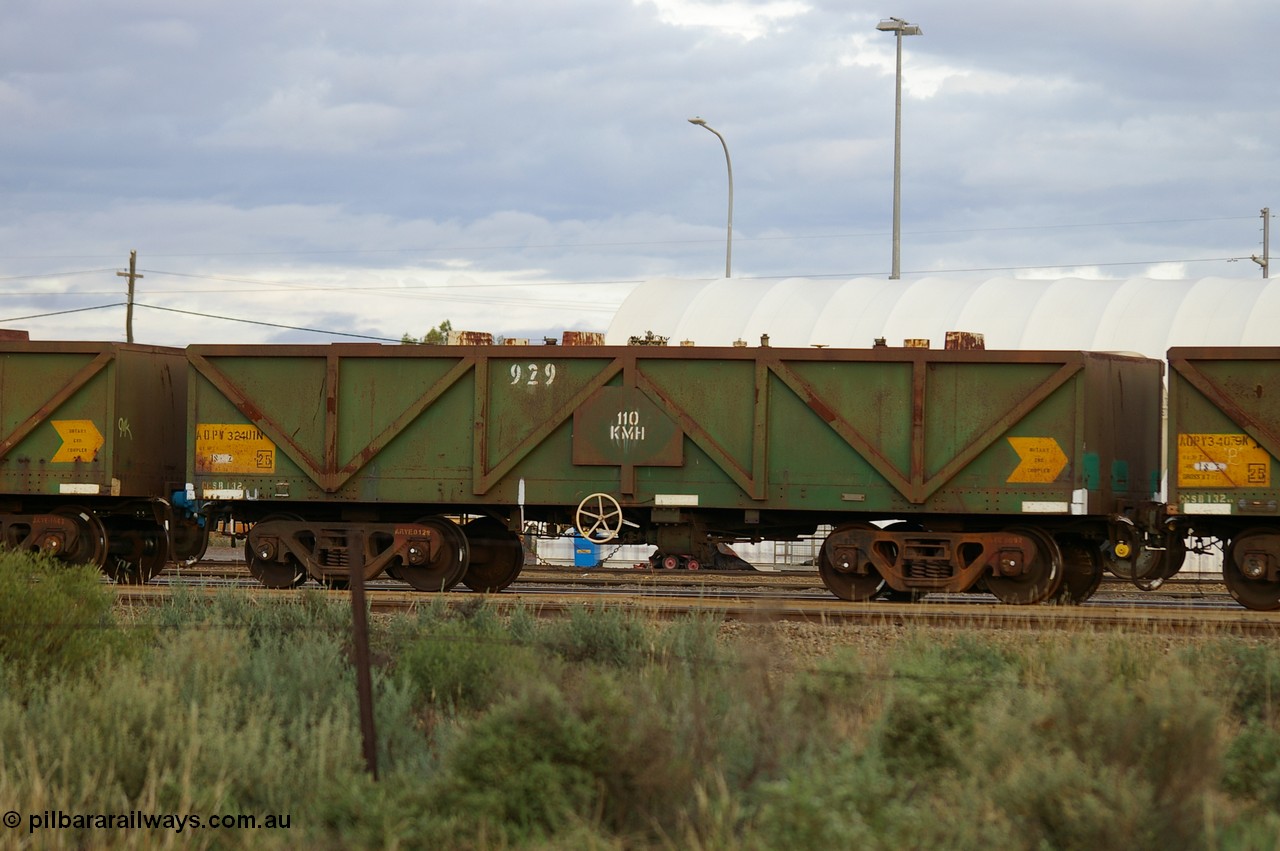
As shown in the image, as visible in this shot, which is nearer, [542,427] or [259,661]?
[259,661]

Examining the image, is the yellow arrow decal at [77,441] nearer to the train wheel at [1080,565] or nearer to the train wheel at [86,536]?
the train wheel at [86,536]

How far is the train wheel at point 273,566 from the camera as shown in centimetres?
1558

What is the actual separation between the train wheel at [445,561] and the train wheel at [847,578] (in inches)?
166

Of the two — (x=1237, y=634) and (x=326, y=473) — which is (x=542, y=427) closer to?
(x=326, y=473)

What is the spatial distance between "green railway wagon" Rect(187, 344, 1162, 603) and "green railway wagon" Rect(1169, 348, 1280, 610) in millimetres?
812

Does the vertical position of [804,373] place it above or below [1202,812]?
above

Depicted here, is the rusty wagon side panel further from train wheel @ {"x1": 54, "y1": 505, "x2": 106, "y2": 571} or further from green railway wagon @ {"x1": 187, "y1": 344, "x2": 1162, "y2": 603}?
green railway wagon @ {"x1": 187, "y1": 344, "x2": 1162, "y2": 603}

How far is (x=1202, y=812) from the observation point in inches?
220

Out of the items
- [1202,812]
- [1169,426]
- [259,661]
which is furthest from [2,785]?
[1169,426]

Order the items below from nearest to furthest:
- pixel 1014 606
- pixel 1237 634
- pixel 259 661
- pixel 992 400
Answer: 1. pixel 259 661
2. pixel 1237 634
3. pixel 1014 606
4. pixel 992 400

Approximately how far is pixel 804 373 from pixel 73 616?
817cm

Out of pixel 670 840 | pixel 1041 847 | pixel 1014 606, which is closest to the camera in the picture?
pixel 1041 847

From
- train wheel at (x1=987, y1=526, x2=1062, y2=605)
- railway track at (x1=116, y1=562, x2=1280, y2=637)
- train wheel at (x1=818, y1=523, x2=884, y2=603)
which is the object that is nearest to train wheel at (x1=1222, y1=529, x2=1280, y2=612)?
railway track at (x1=116, y1=562, x2=1280, y2=637)

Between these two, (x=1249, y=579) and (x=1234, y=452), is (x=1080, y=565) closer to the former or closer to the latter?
(x=1249, y=579)
